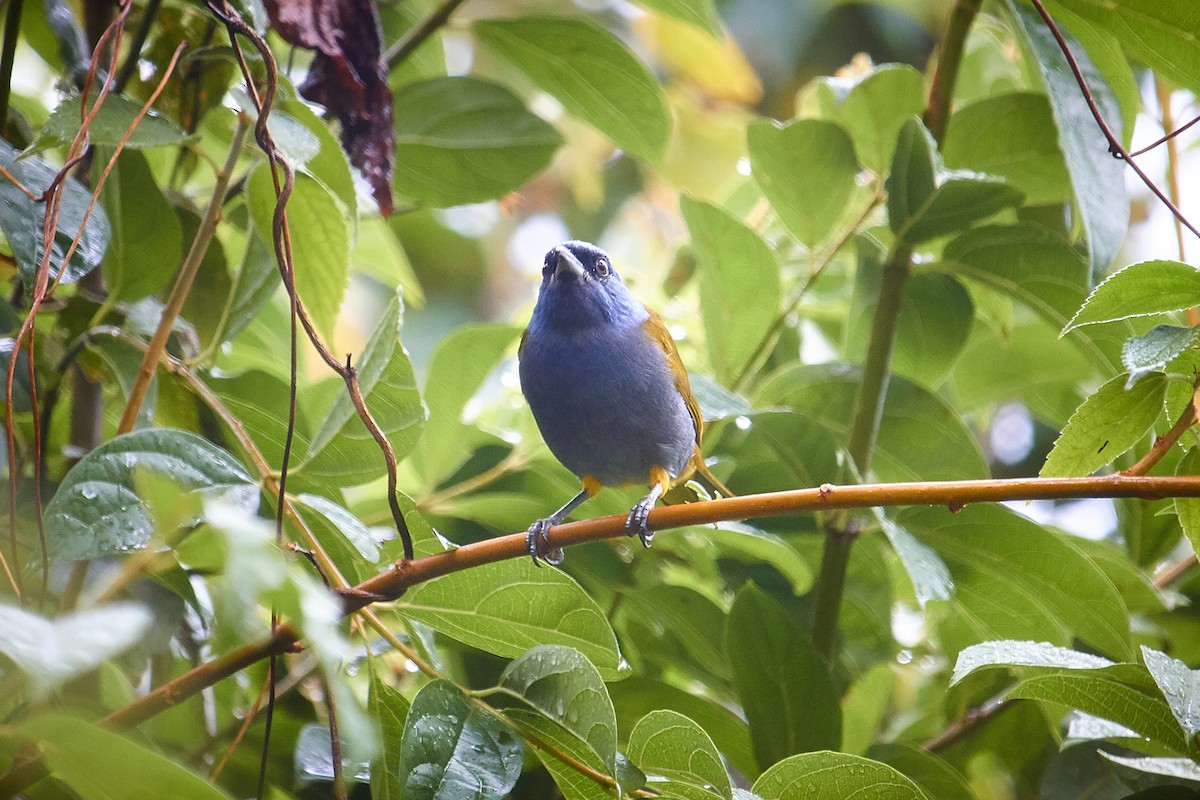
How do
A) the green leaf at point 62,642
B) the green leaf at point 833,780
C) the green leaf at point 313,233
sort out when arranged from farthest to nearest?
the green leaf at point 313,233, the green leaf at point 833,780, the green leaf at point 62,642

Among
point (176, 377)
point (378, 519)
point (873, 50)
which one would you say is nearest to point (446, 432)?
point (378, 519)

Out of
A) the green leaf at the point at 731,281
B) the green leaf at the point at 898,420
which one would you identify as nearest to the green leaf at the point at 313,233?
the green leaf at the point at 731,281

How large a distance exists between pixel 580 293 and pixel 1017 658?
149 centimetres

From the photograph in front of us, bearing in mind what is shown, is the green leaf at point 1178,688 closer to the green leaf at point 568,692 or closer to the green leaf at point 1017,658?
the green leaf at point 1017,658

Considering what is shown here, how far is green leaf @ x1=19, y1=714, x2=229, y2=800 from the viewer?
1035mm

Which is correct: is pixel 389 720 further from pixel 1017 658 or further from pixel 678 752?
pixel 1017 658

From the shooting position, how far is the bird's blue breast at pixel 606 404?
7.65 feet

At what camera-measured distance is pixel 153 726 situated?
2070mm

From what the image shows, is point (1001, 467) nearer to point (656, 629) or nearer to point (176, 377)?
point (656, 629)

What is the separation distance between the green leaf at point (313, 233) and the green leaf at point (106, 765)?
0.94 m

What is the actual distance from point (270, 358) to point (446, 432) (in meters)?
0.54

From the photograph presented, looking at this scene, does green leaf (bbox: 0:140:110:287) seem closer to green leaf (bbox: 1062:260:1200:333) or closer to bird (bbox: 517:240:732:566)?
bird (bbox: 517:240:732:566)

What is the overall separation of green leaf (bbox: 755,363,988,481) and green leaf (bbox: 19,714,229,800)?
4.89 feet

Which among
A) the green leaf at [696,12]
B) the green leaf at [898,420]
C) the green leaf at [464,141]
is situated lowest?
the green leaf at [898,420]
